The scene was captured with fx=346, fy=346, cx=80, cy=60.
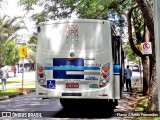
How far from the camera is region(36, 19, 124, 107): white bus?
11125 mm

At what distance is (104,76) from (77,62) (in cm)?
98

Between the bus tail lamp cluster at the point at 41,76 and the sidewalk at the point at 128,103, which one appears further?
the sidewalk at the point at 128,103

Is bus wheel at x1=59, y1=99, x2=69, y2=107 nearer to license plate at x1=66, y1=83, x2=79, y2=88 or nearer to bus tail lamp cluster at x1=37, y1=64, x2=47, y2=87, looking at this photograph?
bus tail lamp cluster at x1=37, y1=64, x2=47, y2=87

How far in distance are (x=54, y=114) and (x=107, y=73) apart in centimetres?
256

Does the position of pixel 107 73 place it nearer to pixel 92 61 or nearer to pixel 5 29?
pixel 92 61

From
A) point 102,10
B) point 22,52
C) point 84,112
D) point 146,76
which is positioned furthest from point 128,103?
point 22,52

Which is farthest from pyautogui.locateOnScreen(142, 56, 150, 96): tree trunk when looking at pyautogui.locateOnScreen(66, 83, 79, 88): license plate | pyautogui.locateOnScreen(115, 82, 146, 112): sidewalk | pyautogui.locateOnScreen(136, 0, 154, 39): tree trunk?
pyautogui.locateOnScreen(66, 83, 79, 88): license plate

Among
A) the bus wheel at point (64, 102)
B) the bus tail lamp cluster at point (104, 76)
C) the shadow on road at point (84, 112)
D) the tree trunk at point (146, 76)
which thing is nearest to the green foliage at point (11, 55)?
the tree trunk at point (146, 76)

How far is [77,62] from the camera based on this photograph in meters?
11.2

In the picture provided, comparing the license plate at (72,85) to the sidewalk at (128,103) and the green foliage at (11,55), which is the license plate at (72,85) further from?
the green foliage at (11,55)

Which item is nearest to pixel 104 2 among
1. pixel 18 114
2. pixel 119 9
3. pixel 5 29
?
pixel 119 9

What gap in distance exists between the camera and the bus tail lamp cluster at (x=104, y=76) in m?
11.1

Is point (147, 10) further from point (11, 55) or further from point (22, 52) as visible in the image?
point (11, 55)

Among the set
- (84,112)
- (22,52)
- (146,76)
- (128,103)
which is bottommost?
(128,103)
